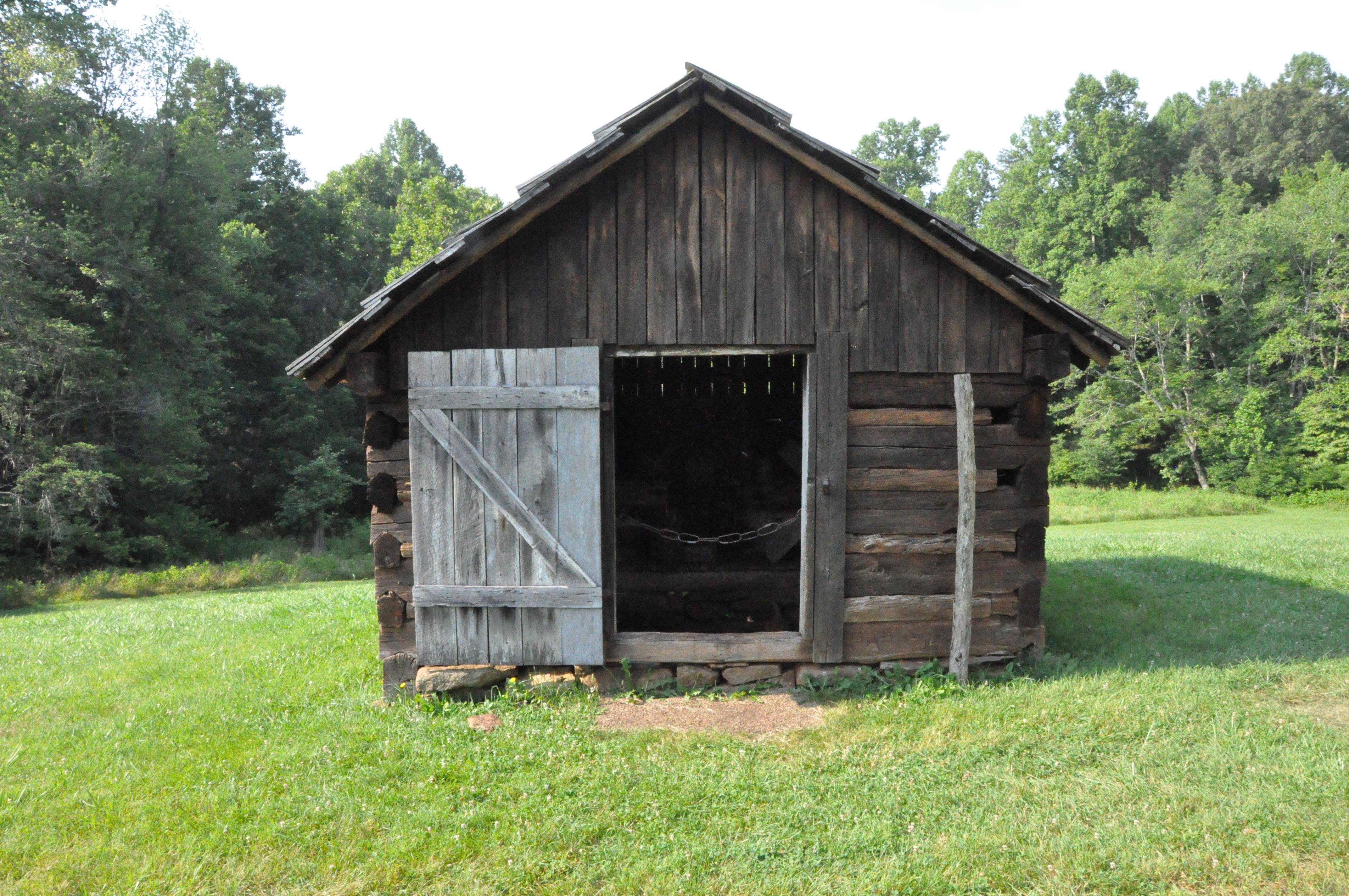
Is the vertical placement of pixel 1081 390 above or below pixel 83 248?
below

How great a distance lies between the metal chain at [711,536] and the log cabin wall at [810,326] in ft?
7.63

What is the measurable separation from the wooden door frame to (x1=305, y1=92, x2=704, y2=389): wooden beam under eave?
4.03 ft

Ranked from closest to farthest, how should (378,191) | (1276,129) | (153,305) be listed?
(153,305)
(1276,129)
(378,191)

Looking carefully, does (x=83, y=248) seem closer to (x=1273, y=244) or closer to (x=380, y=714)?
(x=380, y=714)

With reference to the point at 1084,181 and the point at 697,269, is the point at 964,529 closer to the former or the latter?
the point at 697,269

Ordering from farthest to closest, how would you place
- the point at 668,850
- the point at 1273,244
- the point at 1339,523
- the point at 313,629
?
the point at 1273,244, the point at 1339,523, the point at 313,629, the point at 668,850

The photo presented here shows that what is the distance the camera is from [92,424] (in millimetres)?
22359

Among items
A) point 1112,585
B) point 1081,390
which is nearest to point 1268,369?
point 1081,390

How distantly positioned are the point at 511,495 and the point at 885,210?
3.93 m

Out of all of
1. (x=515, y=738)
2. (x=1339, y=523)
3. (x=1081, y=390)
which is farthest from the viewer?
(x=1081, y=390)

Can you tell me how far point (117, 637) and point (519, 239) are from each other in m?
7.74

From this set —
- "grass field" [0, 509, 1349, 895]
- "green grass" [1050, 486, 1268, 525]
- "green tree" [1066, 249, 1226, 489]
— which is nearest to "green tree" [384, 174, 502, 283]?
"green grass" [1050, 486, 1268, 525]

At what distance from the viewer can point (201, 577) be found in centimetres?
1944

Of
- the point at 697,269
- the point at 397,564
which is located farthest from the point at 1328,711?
the point at 397,564
